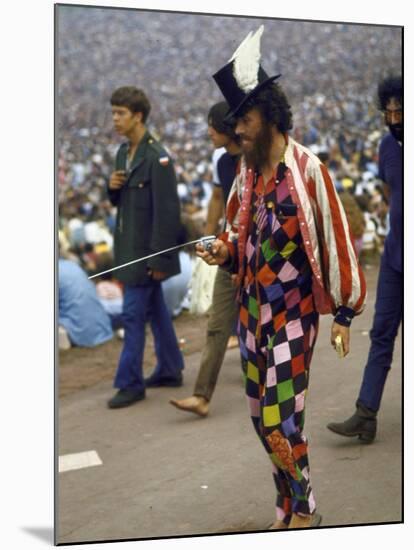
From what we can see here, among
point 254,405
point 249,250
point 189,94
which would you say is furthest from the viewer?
point 189,94

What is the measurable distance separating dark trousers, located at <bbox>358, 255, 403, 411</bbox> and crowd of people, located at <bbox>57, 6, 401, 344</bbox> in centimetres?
17

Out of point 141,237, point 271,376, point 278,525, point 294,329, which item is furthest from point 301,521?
point 141,237

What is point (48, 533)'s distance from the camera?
429 cm

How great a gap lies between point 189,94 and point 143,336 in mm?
977

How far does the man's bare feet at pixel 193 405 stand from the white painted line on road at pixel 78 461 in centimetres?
38

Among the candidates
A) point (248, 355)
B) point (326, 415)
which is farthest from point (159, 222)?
point (326, 415)

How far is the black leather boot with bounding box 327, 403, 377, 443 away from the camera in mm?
4633

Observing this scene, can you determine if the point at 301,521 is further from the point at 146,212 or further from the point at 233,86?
the point at 233,86

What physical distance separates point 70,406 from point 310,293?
3.53 feet

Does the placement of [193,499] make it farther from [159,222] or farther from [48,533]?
[159,222]

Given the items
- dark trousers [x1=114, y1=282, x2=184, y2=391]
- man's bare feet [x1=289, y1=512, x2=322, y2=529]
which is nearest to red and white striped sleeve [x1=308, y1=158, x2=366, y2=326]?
man's bare feet [x1=289, y1=512, x2=322, y2=529]

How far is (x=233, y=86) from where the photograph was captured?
3994 mm

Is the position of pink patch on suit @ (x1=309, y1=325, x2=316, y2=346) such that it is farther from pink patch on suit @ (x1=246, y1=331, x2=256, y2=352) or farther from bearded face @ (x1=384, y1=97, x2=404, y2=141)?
bearded face @ (x1=384, y1=97, x2=404, y2=141)

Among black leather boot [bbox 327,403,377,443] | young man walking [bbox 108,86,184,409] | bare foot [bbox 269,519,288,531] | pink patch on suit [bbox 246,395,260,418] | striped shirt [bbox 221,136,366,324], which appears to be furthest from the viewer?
black leather boot [bbox 327,403,377,443]
